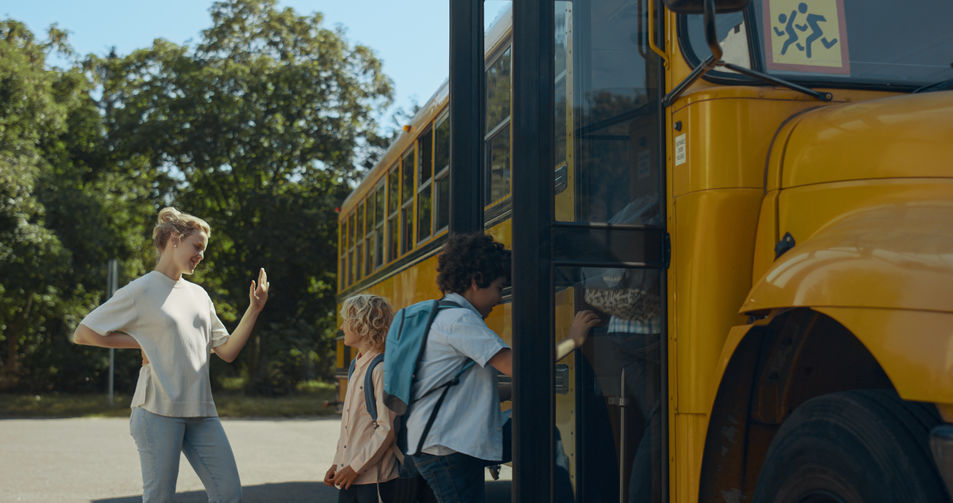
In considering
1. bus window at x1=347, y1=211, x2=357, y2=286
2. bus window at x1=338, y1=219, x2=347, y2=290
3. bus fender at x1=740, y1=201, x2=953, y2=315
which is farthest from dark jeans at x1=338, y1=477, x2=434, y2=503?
bus window at x1=338, y1=219, x2=347, y2=290

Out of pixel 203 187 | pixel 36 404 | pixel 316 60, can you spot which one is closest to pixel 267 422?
pixel 36 404

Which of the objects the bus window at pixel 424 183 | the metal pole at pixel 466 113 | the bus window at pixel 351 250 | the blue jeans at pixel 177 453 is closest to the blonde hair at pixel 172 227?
the blue jeans at pixel 177 453

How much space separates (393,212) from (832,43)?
553 centimetres

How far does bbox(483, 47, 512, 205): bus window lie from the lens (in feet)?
13.1

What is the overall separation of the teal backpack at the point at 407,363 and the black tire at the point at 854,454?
110cm

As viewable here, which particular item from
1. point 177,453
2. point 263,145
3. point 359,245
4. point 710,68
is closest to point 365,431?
point 177,453

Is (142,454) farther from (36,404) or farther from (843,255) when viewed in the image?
(36,404)

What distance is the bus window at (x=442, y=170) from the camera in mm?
6348

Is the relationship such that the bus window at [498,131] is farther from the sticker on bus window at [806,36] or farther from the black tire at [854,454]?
the black tire at [854,454]

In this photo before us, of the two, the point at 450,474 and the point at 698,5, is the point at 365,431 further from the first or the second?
the point at 698,5

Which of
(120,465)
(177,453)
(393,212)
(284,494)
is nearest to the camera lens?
(177,453)

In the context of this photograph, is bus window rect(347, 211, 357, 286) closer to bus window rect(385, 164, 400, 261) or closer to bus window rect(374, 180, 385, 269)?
bus window rect(374, 180, 385, 269)

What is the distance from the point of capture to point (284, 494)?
289 inches

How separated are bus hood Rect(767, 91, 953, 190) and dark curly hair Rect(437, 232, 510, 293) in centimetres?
93
